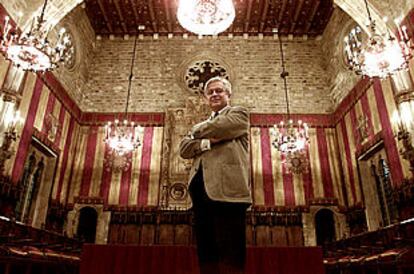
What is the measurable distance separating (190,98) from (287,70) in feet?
13.4

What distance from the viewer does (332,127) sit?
36.3ft

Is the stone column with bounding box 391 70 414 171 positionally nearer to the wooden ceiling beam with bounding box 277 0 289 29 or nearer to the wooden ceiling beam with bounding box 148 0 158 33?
the wooden ceiling beam with bounding box 277 0 289 29

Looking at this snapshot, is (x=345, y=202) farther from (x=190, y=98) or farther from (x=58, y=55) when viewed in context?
(x=58, y=55)

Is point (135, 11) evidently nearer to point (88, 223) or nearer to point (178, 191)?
point (178, 191)

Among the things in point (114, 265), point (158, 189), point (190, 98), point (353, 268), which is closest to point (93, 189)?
point (158, 189)

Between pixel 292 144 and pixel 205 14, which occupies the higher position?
pixel 205 14

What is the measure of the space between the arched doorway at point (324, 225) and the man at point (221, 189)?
29.7ft

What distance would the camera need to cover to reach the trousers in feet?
5.89

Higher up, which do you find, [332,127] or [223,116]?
[332,127]

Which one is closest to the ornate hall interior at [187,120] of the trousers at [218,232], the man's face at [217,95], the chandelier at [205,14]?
the chandelier at [205,14]

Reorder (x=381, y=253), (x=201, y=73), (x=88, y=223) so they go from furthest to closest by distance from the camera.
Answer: (x=201, y=73) → (x=88, y=223) → (x=381, y=253)

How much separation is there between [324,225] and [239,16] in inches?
332

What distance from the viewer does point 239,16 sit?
12180mm

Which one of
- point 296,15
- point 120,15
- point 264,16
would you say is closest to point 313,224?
point 296,15
